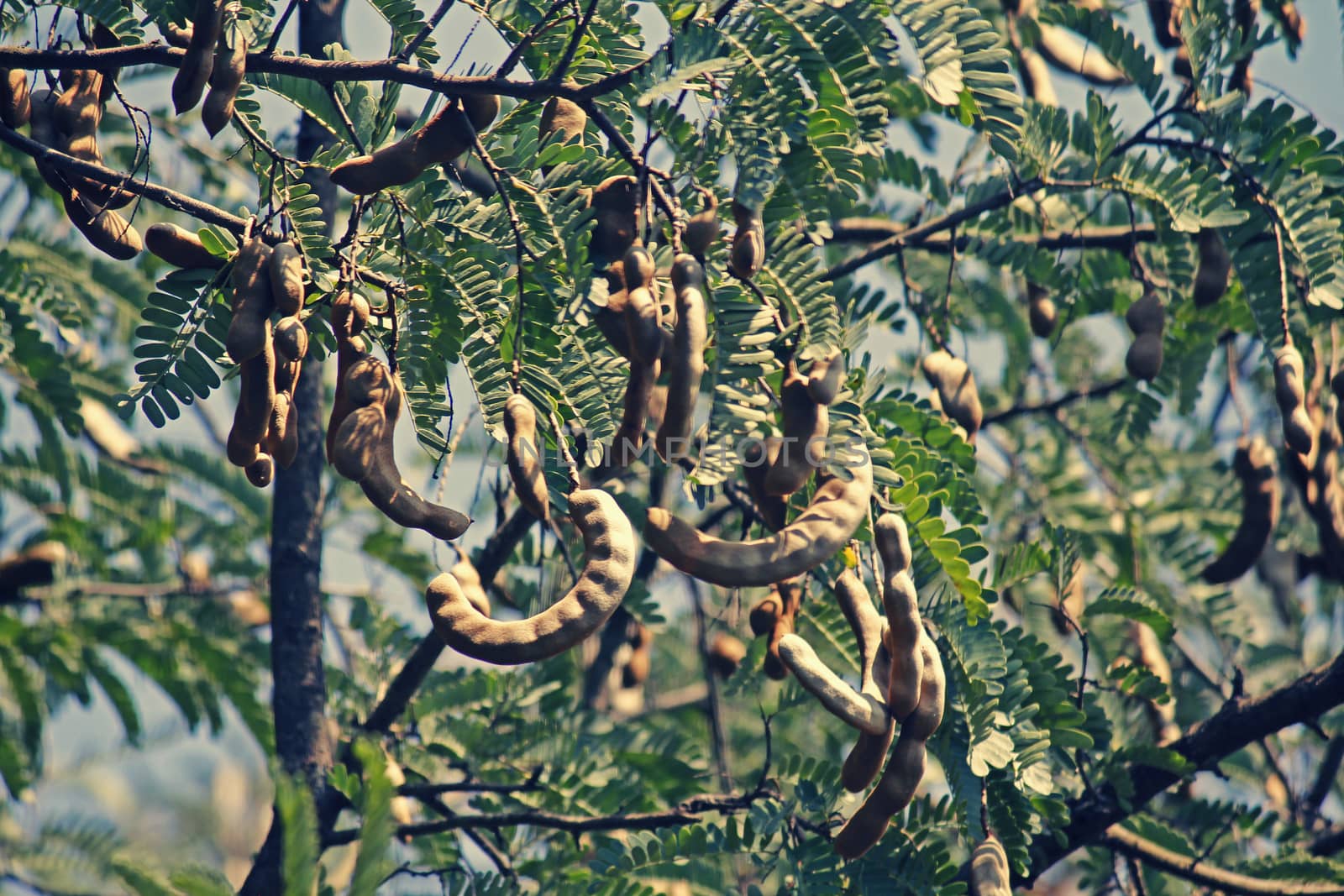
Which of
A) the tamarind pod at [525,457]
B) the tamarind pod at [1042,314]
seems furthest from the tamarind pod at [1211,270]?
the tamarind pod at [525,457]

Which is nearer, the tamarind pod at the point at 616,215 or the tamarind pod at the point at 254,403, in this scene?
the tamarind pod at the point at 254,403

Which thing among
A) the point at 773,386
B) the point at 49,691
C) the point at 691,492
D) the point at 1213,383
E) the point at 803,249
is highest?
the point at 1213,383

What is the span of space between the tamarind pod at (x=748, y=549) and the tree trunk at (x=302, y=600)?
4.06 ft

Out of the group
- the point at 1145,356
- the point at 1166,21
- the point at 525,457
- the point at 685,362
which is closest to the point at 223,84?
the point at 525,457

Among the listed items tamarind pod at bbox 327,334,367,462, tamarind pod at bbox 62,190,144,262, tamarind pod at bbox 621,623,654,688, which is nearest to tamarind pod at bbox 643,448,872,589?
tamarind pod at bbox 327,334,367,462

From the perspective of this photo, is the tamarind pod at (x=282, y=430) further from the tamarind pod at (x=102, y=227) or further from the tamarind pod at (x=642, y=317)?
the tamarind pod at (x=642, y=317)

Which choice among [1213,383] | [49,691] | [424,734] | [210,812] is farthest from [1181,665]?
[210,812]

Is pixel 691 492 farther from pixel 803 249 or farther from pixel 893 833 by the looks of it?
pixel 893 833

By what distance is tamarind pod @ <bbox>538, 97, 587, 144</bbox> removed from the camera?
2193mm

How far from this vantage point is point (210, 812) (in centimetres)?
1329

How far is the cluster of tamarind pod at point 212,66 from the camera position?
1.85 metres

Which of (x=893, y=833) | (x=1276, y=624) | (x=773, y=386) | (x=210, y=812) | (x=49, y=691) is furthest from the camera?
(x=210, y=812)

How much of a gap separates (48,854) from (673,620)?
2.35 meters

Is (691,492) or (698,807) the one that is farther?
(698,807)
